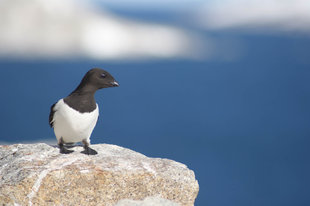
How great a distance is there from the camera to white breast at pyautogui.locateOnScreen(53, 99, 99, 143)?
17.9ft

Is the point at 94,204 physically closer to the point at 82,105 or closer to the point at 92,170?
the point at 92,170

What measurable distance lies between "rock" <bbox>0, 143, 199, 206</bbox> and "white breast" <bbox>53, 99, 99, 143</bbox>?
0.72 ft

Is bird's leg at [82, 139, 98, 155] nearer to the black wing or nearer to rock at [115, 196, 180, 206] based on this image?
the black wing

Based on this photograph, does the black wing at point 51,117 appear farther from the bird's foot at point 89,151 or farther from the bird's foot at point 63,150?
the bird's foot at point 89,151

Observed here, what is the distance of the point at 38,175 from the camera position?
510cm

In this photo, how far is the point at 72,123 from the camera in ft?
17.9

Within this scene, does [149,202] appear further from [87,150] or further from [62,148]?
[62,148]

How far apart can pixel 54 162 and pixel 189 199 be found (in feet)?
5.30

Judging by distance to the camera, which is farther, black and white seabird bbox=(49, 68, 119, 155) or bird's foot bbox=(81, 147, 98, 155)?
bird's foot bbox=(81, 147, 98, 155)

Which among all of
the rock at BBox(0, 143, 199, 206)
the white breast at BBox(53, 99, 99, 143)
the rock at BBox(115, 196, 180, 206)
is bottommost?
the rock at BBox(115, 196, 180, 206)

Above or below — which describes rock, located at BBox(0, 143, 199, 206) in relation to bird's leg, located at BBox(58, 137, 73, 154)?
below

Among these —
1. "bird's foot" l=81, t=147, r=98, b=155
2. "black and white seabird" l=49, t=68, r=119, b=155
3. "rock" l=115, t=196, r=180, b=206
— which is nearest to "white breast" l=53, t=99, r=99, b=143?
"black and white seabird" l=49, t=68, r=119, b=155

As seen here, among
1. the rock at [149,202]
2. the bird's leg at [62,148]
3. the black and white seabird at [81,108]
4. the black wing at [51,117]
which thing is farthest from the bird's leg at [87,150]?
the rock at [149,202]

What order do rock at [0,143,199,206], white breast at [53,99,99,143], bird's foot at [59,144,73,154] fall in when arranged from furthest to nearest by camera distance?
bird's foot at [59,144,73,154] < white breast at [53,99,99,143] < rock at [0,143,199,206]
